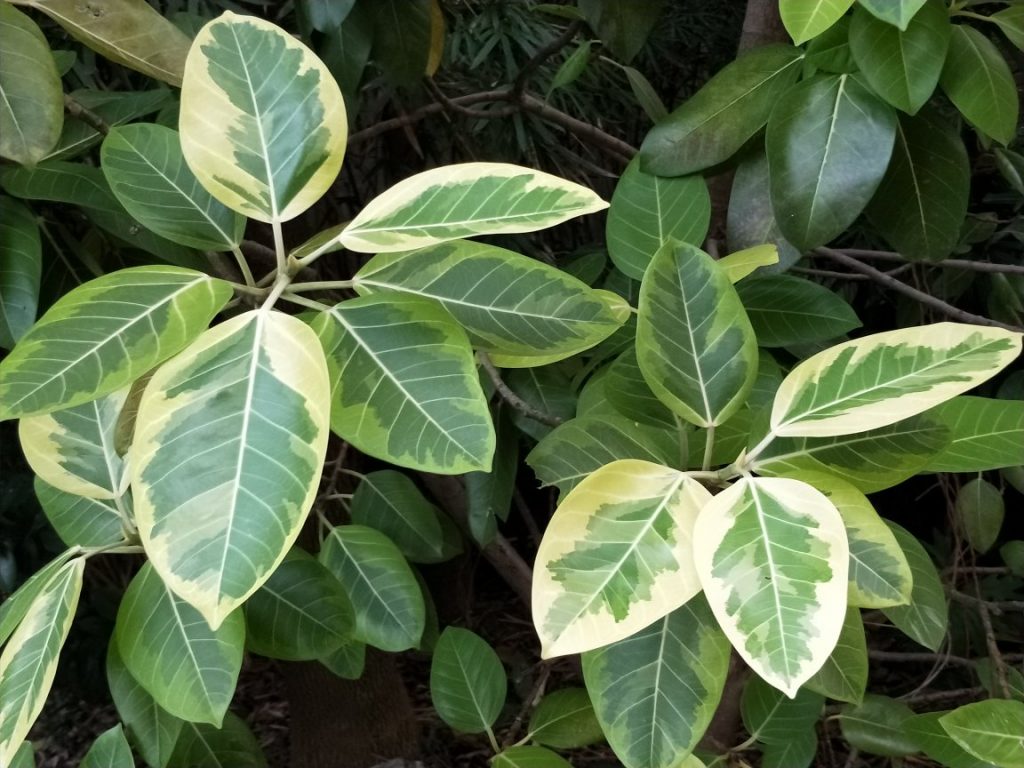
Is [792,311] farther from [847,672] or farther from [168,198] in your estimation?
[168,198]

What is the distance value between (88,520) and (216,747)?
387mm

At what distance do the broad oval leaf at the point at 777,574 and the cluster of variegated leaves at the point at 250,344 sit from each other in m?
0.15

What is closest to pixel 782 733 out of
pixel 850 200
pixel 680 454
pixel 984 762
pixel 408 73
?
pixel 984 762

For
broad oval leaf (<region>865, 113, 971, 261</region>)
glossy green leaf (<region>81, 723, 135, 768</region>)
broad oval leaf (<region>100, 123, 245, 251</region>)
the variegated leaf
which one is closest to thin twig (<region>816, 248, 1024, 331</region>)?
broad oval leaf (<region>865, 113, 971, 261</region>)

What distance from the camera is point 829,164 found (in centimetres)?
65

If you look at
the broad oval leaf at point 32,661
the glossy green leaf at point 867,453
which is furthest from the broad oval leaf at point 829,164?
the broad oval leaf at point 32,661

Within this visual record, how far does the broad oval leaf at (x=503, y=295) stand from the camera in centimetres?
49

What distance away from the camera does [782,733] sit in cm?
86

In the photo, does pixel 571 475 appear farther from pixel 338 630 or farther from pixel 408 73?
pixel 408 73

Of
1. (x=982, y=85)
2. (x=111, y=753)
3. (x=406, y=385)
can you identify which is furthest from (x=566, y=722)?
(x=982, y=85)

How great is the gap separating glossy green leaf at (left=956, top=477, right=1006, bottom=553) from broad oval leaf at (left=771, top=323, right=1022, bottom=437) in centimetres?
89

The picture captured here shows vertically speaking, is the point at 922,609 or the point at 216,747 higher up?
the point at 922,609

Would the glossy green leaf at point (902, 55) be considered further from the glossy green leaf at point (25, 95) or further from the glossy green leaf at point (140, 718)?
the glossy green leaf at point (140, 718)

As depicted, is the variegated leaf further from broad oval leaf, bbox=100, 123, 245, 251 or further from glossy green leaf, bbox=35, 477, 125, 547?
broad oval leaf, bbox=100, 123, 245, 251
